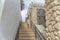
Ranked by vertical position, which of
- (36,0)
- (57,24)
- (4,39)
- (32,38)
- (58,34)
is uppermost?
(36,0)

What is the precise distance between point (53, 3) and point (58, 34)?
15.7 inches

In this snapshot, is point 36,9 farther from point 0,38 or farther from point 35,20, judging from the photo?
point 0,38

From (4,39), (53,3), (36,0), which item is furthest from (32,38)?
(53,3)

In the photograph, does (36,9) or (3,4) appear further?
(36,9)

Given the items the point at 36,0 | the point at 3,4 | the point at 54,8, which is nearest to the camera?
the point at 54,8

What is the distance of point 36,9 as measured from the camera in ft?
17.6

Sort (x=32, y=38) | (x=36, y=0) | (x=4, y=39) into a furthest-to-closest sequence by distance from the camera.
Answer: (x=36, y=0), (x=32, y=38), (x=4, y=39)

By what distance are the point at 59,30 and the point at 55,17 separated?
17 cm

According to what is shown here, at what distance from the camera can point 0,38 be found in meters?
2.17

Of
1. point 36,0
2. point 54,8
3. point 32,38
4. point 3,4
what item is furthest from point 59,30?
point 36,0

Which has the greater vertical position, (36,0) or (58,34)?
(36,0)

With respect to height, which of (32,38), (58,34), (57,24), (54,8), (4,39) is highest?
(54,8)

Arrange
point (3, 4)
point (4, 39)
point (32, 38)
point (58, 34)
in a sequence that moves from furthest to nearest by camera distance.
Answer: point (32, 38), point (4, 39), point (3, 4), point (58, 34)

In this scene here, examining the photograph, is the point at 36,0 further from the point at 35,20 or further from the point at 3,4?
the point at 3,4
